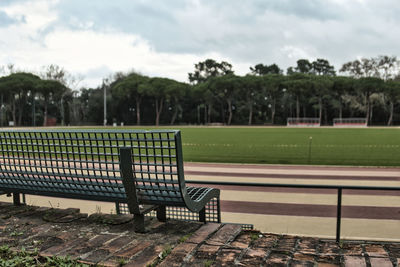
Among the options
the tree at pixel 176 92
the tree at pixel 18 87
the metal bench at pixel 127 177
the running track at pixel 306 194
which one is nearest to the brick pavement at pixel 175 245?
the metal bench at pixel 127 177

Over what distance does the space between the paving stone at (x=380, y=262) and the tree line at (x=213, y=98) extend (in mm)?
66079

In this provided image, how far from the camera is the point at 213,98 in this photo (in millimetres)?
72750

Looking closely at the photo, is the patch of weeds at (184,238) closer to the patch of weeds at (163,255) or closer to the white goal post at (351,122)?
the patch of weeds at (163,255)

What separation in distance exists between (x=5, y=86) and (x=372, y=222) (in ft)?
216

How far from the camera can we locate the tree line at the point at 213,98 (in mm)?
64625

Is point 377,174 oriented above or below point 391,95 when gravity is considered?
below

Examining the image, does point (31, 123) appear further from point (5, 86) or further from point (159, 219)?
point (159, 219)

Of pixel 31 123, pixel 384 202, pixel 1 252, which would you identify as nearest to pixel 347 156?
pixel 384 202

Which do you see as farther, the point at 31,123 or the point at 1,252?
the point at 31,123

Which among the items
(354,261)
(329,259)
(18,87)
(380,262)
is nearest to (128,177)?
(329,259)

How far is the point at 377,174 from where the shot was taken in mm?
10312

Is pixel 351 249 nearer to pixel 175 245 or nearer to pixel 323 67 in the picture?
pixel 175 245

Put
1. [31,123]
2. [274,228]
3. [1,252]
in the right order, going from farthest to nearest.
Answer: [31,123] < [274,228] < [1,252]

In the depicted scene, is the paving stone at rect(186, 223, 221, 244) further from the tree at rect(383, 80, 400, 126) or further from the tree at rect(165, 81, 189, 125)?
the tree at rect(383, 80, 400, 126)
